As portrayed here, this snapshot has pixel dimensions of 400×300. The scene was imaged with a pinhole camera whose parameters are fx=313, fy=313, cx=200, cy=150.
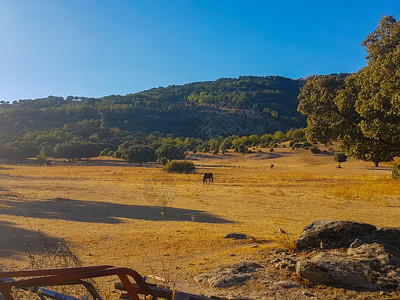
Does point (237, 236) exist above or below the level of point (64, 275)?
below

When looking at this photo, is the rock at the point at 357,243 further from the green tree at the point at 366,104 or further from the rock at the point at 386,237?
the green tree at the point at 366,104

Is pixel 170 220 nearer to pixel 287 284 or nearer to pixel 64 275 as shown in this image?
pixel 287 284

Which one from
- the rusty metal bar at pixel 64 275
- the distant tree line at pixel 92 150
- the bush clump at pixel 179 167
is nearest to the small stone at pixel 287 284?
the rusty metal bar at pixel 64 275

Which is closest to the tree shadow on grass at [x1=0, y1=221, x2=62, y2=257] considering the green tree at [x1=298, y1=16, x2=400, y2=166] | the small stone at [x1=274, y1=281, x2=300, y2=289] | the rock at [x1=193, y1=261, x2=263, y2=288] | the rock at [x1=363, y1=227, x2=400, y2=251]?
the rock at [x1=193, y1=261, x2=263, y2=288]

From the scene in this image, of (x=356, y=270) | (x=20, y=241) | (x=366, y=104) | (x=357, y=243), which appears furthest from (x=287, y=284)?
(x=20, y=241)

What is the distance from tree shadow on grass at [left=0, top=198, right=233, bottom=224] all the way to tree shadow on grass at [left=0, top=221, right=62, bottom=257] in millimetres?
2885

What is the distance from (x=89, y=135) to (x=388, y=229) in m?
134

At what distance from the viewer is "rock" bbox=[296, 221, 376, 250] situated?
8.49 meters

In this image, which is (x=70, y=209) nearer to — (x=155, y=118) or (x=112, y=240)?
(x=112, y=240)

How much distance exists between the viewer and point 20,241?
38.5 feet

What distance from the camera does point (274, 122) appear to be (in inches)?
7141

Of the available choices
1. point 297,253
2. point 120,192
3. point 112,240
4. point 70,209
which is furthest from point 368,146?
point 120,192

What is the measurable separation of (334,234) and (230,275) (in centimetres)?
330

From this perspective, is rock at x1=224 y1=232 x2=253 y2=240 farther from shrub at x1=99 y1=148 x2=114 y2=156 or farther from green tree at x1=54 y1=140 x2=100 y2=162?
shrub at x1=99 y1=148 x2=114 y2=156
